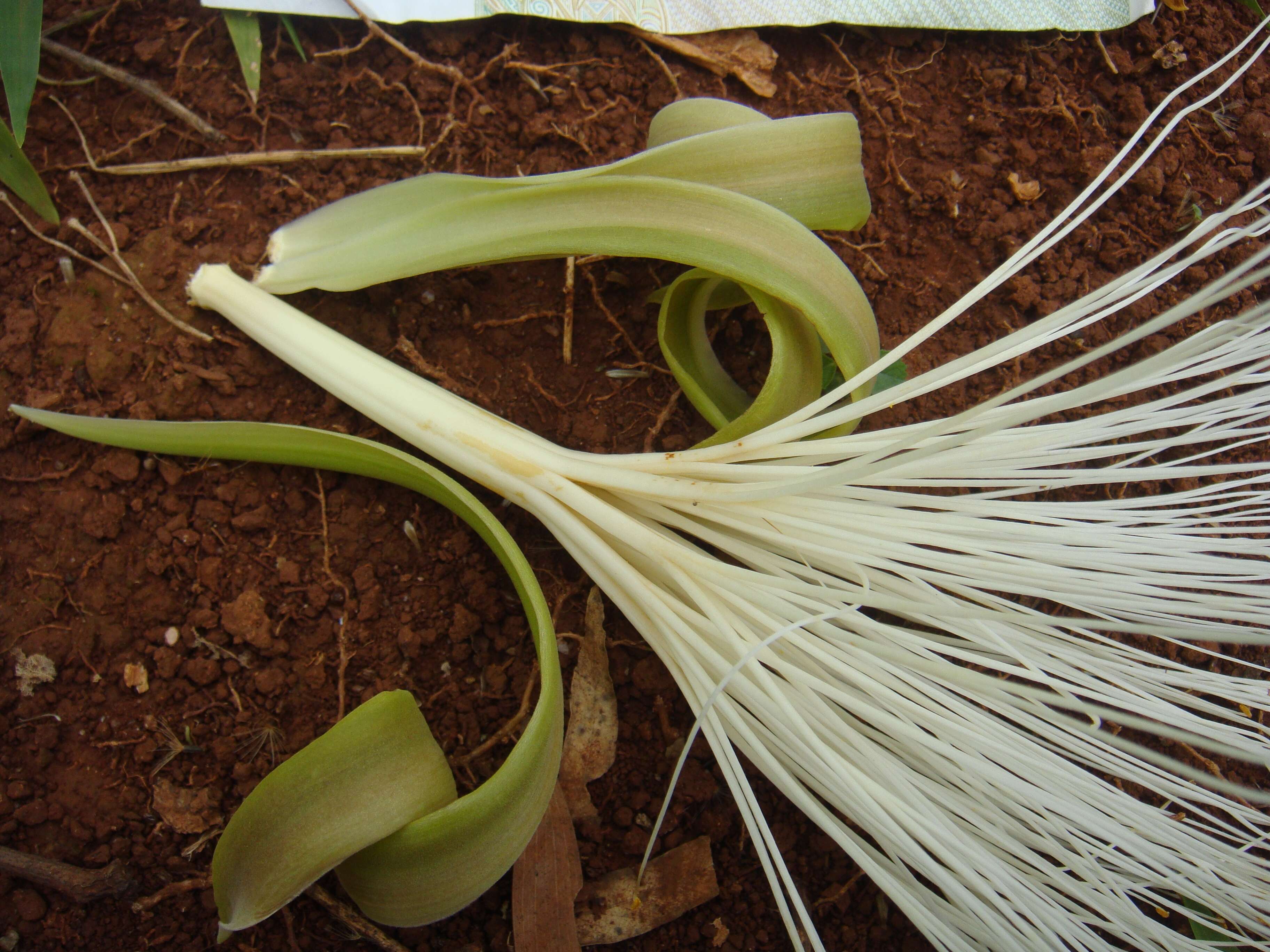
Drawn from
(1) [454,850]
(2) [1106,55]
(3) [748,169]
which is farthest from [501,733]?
(2) [1106,55]

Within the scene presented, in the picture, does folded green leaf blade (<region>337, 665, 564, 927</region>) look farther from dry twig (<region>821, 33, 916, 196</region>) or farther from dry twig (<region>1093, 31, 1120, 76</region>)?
dry twig (<region>1093, 31, 1120, 76</region>)

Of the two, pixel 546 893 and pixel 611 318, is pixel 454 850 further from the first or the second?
pixel 611 318

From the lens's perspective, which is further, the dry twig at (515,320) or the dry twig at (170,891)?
the dry twig at (515,320)

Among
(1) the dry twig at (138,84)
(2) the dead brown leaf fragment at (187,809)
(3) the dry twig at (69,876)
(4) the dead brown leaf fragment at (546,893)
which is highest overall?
(1) the dry twig at (138,84)

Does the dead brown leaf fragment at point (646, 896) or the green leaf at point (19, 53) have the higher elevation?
the green leaf at point (19, 53)

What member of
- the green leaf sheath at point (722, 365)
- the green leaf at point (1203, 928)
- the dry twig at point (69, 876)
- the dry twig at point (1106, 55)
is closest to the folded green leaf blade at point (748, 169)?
the green leaf sheath at point (722, 365)

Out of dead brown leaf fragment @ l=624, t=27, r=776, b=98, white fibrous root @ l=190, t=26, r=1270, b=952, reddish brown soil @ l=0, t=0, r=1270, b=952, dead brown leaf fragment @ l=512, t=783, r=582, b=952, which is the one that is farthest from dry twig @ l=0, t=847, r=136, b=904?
dead brown leaf fragment @ l=624, t=27, r=776, b=98

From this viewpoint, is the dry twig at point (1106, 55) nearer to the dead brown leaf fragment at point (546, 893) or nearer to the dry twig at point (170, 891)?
the dead brown leaf fragment at point (546, 893)
